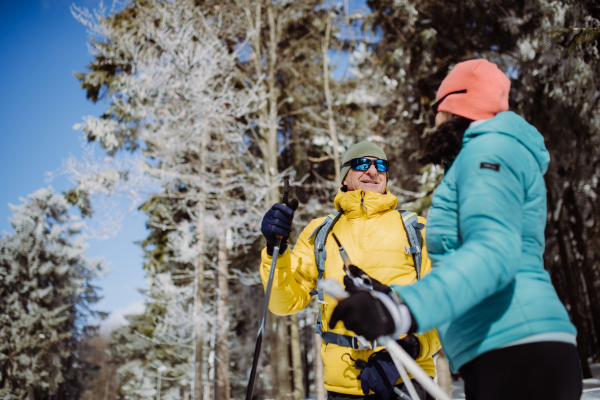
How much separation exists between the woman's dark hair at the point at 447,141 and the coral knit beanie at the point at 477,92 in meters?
0.03

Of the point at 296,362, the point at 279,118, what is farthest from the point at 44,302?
the point at 279,118

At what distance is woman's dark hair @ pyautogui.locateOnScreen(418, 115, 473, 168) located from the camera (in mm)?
1184

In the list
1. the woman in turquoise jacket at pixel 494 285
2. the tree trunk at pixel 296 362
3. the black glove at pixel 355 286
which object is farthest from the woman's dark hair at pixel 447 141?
the tree trunk at pixel 296 362

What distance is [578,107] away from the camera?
7500mm

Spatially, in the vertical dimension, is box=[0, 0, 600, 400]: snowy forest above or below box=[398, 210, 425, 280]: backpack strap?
above

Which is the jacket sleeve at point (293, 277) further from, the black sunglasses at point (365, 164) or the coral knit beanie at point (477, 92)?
the coral knit beanie at point (477, 92)

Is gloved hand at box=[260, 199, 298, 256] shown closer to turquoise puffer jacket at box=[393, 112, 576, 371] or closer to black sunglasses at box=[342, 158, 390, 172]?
black sunglasses at box=[342, 158, 390, 172]

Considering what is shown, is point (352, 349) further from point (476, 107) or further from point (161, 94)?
point (161, 94)

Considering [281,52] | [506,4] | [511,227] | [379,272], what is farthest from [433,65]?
[511,227]

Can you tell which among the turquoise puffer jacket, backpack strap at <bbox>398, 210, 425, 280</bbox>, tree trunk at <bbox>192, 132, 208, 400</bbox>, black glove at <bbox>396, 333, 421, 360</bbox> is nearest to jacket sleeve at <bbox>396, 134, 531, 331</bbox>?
the turquoise puffer jacket

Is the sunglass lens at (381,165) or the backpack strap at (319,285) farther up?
the sunglass lens at (381,165)

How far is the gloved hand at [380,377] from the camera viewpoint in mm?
1581

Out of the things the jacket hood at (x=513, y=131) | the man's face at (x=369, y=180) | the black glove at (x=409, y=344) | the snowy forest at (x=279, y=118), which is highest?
the snowy forest at (x=279, y=118)

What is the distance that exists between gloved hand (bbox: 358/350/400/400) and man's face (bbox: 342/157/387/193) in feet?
3.36
